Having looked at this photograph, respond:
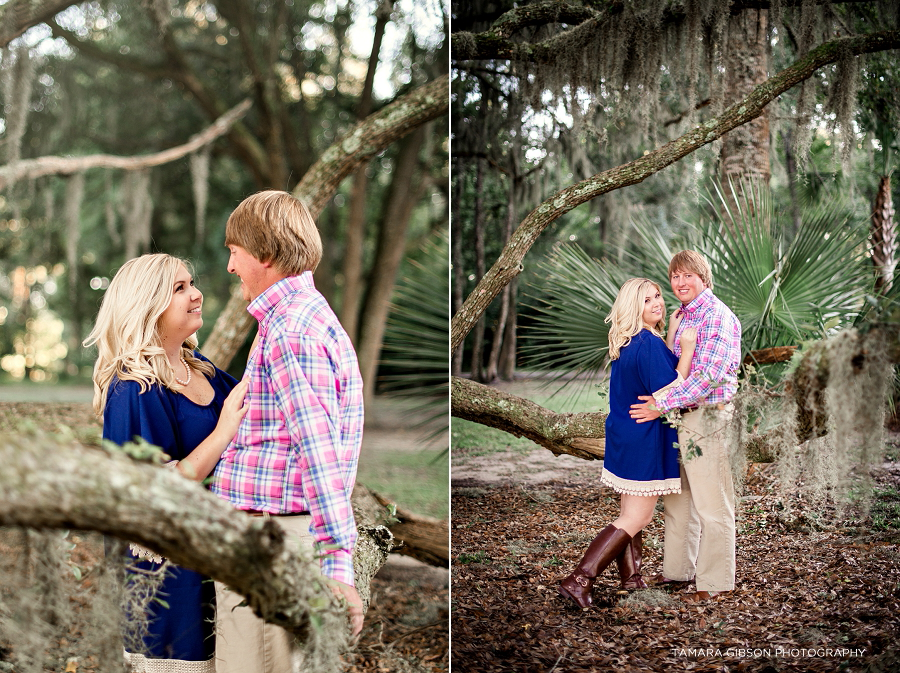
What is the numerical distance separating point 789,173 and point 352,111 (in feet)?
18.1

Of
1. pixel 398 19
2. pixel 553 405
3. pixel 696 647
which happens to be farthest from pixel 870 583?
pixel 398 19

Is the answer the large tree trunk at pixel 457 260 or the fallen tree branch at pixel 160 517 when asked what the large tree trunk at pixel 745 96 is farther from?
the fallen tree branch at pixel 160 517

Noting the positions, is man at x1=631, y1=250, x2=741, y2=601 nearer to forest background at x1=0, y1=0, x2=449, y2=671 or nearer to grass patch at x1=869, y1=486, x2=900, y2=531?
grass patch at x1=869, y1=486, x2=900, y2=531

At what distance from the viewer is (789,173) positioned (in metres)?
2.16

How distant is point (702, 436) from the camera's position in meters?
2.11

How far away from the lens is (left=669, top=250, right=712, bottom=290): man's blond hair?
7.15 ft

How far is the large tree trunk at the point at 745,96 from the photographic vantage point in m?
2.22

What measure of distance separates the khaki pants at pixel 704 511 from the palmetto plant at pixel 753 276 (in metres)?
0.32

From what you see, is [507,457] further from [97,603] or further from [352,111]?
[352,111]

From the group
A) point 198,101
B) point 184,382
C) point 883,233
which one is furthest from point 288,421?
point 198,101

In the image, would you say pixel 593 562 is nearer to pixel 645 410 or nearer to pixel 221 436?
pixel 645 410

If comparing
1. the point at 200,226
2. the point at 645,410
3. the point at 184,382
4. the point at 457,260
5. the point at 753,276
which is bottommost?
the point at 645,410

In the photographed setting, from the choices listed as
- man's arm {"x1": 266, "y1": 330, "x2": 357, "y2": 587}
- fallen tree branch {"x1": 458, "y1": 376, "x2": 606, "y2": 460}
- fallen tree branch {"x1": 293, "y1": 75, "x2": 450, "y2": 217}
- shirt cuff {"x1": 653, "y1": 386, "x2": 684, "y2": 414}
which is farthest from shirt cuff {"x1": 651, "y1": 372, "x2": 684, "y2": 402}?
fallen tree branch {"x1": 293, "y1": 75, "x2": 450, "y2": 217}

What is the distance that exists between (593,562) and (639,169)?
1392 mm
